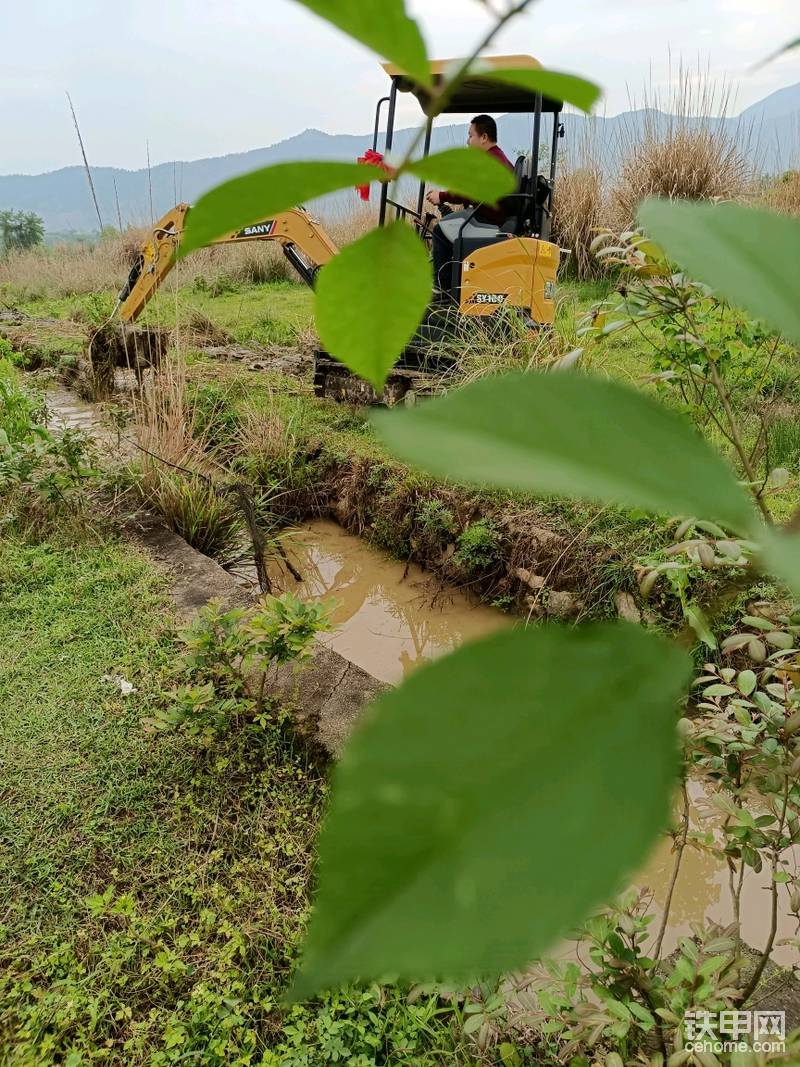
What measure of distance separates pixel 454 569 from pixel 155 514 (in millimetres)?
1141

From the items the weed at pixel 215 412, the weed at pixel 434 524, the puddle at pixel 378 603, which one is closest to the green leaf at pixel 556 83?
the puddle at pixel 378 603

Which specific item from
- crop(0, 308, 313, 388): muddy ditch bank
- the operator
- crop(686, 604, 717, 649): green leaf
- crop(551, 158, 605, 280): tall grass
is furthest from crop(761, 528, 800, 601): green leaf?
crop(551, 158, 605, 280): tall grass

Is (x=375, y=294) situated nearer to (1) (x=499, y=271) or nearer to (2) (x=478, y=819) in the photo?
(2) (x=478, y=819)

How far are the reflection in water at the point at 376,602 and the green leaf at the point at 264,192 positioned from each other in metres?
2.33

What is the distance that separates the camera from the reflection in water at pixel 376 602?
8.83 feet

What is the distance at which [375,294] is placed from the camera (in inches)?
6.4

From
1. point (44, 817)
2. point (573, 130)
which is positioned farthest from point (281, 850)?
point (573, 130)

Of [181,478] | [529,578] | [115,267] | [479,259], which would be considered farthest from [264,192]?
[115,267]

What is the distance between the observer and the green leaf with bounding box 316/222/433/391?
16 cm

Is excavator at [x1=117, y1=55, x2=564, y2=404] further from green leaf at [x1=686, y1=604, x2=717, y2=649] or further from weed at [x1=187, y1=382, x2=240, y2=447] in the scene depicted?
green leaf at [x1=686, y1=604, x2=717, y2=649]

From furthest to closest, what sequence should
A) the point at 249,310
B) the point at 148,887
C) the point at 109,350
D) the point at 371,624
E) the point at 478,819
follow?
1. the point at 249,310
2. the point at 109,350
3. the point at 371,624
4. the point at 148,887
5. the point at 478,819

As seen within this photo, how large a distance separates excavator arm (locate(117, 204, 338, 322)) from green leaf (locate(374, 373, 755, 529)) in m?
3.80

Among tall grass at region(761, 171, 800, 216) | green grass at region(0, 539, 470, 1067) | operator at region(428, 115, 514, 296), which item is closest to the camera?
green grass at region(0, 539, 470, 1067)

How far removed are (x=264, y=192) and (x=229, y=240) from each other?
4244 millimetres
